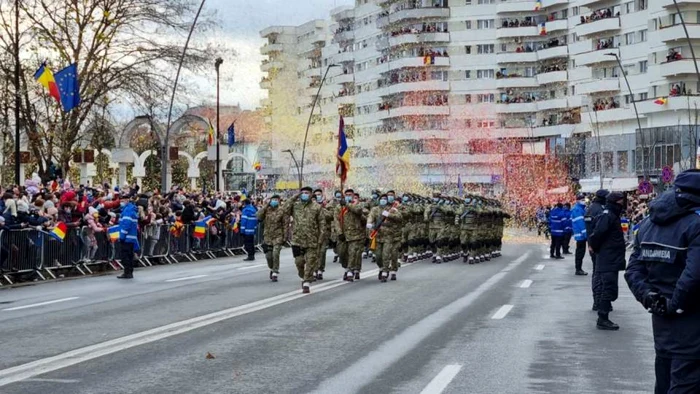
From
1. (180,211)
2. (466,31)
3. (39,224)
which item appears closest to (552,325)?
(39,224)

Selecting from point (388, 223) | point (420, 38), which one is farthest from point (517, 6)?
point (388, 223)

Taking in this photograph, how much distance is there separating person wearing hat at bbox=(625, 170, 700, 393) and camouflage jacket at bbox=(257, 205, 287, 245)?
1509 cm

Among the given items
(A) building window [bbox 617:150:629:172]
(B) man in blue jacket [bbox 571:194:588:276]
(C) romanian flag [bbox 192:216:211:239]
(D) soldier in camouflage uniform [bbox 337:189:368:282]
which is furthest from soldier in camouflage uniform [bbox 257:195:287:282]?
(A) building window [bbox 617:150:629:172]

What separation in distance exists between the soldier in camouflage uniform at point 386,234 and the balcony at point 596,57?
65.4 m

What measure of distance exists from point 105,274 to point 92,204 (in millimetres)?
2371

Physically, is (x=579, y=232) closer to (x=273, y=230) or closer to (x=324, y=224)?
(x=324, y=224)

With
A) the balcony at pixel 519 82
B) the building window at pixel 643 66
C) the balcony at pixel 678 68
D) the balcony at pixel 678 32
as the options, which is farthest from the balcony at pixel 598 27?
the balcony at pixel 519 82

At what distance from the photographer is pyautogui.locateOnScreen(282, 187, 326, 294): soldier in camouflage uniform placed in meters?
20.4

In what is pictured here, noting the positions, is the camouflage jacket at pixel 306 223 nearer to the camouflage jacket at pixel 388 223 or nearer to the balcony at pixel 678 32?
the camouflage jacket at pixel 388 223

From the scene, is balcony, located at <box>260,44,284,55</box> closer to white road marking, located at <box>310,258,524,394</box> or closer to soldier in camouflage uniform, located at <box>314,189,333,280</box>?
soldier in camouflage uniform, located at <box>314,189,333,280</box>

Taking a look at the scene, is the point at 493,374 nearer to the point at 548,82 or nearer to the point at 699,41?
the point at 699,41

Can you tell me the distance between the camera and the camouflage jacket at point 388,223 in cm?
2417

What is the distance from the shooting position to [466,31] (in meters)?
111

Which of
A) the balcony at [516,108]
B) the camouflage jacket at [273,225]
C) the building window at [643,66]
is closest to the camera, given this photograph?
the camouflage jacket at [273,225]
